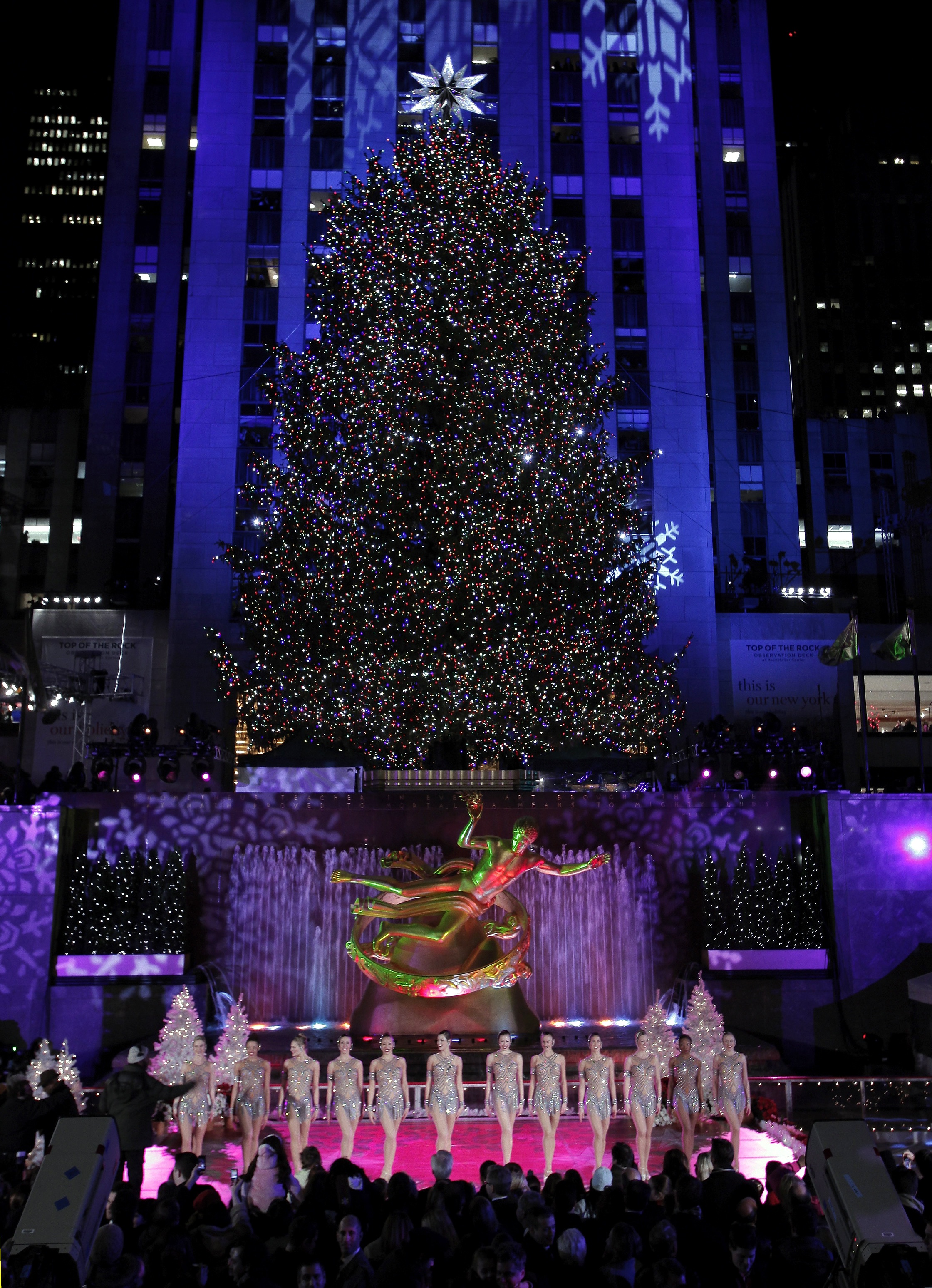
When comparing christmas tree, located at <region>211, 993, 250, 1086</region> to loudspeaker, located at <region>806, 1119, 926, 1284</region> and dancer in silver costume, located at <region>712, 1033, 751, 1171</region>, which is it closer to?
dancer in silver costume, located at <region>712, 1033, 751, 1171</region>

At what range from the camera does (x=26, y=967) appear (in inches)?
703

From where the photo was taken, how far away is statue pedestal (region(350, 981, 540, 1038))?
53.5ft

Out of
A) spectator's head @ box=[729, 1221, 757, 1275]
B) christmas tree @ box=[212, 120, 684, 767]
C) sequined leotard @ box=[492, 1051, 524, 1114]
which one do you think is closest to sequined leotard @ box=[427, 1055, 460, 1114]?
sequined leotard @ box=[492, 1051, 524, 1114]

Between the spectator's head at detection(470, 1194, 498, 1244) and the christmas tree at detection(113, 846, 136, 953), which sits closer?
the spectator's head at detection(470, 1194, 498, 1244)

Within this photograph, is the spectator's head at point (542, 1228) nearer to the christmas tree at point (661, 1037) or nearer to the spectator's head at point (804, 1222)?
the spectator's head at point (804, 1222)

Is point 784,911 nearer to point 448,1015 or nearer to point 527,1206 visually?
point 448,1015

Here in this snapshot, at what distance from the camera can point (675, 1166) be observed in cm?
777

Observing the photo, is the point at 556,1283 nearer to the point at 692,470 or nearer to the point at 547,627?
the point at 547,627

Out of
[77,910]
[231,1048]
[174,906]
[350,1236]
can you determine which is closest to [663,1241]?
[350,1236]

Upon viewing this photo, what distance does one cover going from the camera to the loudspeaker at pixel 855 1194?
20.3 feet

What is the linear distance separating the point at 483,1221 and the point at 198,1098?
727 cm

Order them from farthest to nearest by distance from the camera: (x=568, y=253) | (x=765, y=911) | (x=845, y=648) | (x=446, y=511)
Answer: (x=568, y=253) → (x=446, y=511) → (x=845, y=648) → (x=765, y=911)

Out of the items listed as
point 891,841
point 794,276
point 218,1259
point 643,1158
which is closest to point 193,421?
point 891,841

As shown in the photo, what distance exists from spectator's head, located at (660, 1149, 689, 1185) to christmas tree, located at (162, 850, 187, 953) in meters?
12.0
